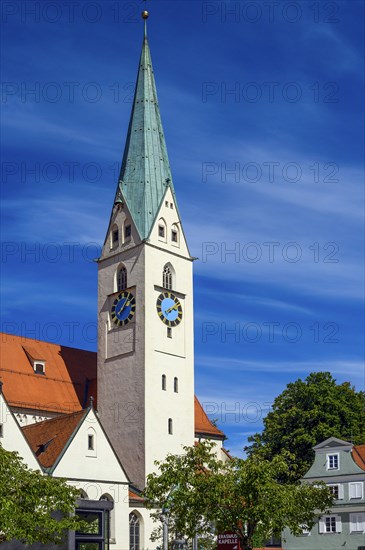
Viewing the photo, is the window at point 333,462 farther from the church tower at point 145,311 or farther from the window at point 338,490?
the church tower at point 145,311

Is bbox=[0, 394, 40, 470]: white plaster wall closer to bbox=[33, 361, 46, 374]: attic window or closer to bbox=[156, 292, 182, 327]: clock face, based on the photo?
bbox=[33, 361, 46, 374]: attic window

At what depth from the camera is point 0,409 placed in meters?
53.6

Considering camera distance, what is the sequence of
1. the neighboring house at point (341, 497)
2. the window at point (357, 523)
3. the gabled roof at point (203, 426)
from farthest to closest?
1. the gabled roof at point (203, 426)
2. the neighboring house at point (341, 497)
3. the window at point (357, 523)

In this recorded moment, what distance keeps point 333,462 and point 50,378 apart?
841 inches

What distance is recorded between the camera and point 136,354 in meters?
69.1

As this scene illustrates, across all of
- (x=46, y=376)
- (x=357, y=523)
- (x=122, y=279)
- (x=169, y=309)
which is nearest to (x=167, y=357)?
(x=169, y=309)

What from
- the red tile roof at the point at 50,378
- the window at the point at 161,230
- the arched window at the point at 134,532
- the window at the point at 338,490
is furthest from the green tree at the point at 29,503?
the window at the point at 161,230

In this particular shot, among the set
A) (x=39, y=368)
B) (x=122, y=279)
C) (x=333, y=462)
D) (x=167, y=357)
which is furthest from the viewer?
(x=39, y=368)

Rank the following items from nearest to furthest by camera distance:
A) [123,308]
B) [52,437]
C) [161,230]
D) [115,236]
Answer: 1. [52,437]
2. [123,308]
3. [161,230]
4. [115,236]

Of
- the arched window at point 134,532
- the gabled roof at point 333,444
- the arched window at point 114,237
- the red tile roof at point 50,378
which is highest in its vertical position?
the arched window at point 114,237

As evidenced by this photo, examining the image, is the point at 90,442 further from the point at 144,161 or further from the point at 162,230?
the point at 144,161

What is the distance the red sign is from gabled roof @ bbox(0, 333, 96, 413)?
2700 centimetres

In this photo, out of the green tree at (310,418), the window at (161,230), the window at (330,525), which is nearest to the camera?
the window at (330,525)

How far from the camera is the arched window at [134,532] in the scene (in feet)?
203
